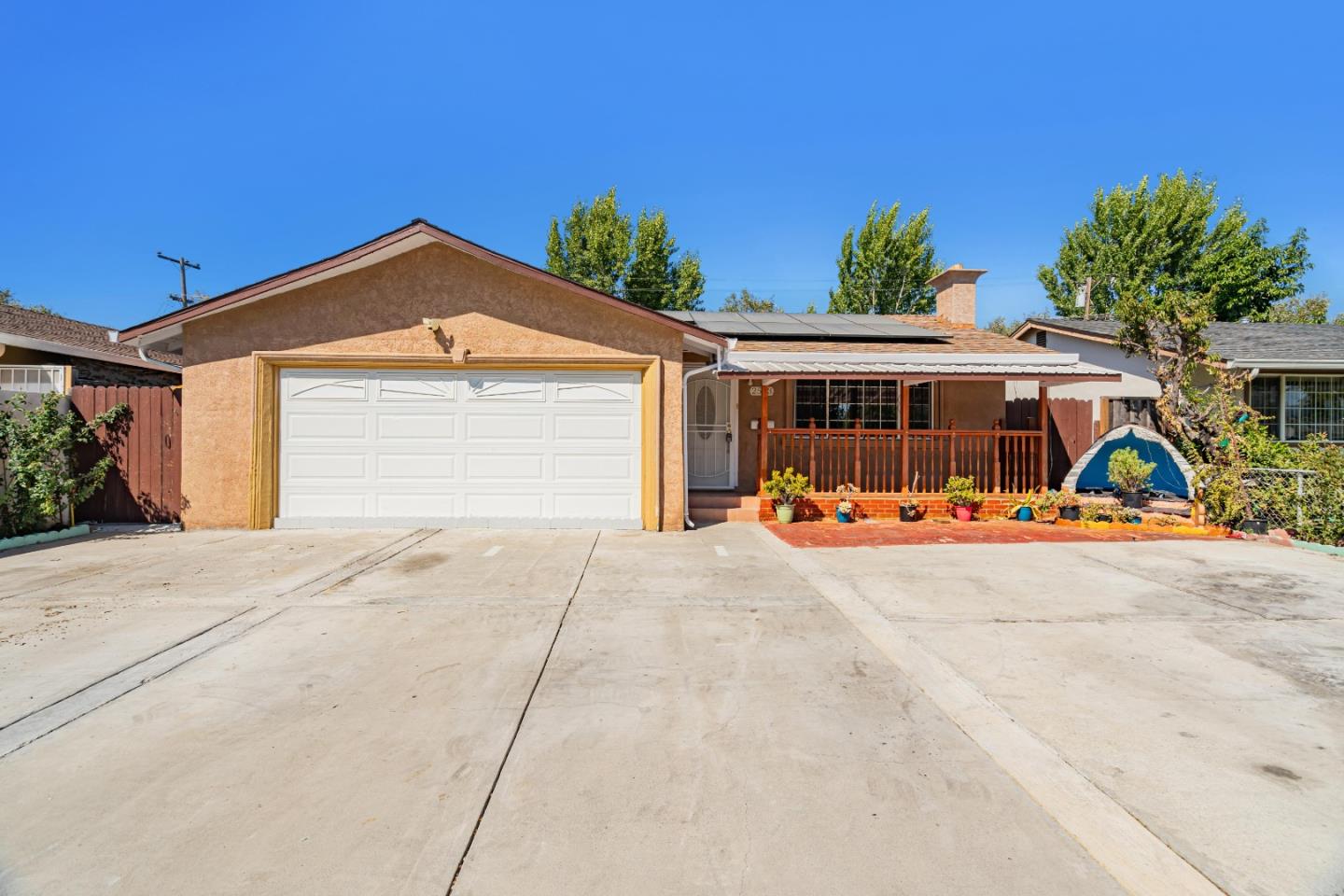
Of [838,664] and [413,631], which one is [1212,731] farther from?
[413,631]

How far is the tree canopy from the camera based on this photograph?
30.1m

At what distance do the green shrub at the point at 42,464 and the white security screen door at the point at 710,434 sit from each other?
28.8ft

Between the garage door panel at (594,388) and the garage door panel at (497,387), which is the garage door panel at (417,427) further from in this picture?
the garage door panel at (594,388)

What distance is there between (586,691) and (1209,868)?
2.79m

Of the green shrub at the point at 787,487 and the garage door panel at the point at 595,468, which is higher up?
the garage door panel at the point at 595,468

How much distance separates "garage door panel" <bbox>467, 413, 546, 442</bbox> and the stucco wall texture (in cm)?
92

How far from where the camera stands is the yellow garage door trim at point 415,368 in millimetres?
9039

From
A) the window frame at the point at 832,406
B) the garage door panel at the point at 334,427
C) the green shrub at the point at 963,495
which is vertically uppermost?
the window frame at the point at 832,406

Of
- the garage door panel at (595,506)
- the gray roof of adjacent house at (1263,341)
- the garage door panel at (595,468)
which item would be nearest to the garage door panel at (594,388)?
the garage door panel at (595,468)

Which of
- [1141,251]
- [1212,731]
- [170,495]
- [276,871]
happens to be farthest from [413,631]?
[1141,251]

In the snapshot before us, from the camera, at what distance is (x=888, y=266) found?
30.2 m

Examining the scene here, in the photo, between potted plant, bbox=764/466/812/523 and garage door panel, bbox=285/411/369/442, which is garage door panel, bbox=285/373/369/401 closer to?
garage door panel, bbox=285/411/369/442

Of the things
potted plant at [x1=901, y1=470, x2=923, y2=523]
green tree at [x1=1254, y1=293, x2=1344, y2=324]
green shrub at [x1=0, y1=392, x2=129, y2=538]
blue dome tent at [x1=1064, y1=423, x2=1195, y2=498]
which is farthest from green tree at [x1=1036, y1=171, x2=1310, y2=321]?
green shrub at [x1=0, y1=392, x2=129, y2=538]

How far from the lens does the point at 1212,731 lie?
10.4ft
